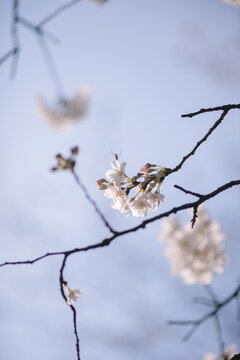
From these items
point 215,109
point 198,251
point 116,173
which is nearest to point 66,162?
point 116,173

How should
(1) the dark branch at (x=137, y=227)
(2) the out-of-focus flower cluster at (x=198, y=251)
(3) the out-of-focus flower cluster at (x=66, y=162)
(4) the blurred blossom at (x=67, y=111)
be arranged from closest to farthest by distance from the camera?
(1) the dark branch at (x=137, y=227) → (3) the out-of-focus flower cluster at (x=66, y=162) → (2) the out-of-focus flower cluster at (x=198, y=251) → (4) the blurred blossom at (x=67, y=111)

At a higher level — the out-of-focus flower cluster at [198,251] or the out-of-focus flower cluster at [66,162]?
the out-of-focus flower cluster at [66,162]

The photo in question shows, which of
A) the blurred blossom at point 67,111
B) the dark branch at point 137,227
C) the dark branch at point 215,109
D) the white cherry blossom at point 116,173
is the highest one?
the blurred blossom at point 67,111

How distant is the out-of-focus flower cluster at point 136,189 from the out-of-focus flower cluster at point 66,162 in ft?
0.75

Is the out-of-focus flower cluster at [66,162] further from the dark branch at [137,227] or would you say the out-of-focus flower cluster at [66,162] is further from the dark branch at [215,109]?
the dark branch at [215,109]

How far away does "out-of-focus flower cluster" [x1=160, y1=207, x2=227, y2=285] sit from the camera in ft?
12.2

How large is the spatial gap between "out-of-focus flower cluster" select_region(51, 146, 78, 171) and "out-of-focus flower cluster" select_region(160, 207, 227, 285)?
308 centimetres

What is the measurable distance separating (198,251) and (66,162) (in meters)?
3.26

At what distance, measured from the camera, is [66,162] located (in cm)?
110

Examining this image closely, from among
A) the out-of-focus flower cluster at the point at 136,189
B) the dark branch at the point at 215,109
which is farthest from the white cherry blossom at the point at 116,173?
the dark branch at the point at 215,109

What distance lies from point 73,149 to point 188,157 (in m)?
0.47

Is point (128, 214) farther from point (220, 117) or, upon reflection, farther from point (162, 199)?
point (220, 117)

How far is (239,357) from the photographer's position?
1.15 metres

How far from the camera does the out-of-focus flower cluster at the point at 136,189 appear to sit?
1.24 meters
